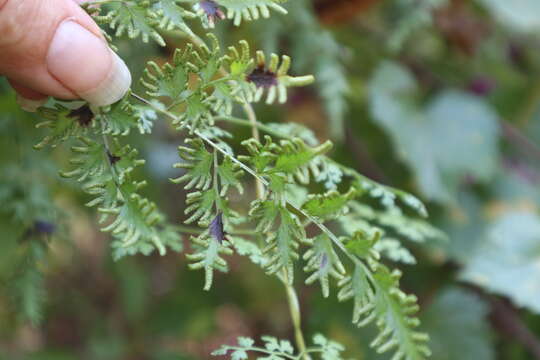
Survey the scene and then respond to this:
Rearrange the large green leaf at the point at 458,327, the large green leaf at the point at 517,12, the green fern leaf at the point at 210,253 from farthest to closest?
the large green leaf at the point at 517,12, the large green leaf at the point at 458,327, the green fern leaf at the point at 210,253

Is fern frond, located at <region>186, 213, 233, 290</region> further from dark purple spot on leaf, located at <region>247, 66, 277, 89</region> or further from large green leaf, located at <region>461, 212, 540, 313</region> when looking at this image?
large green leaf, located at <region>461, 212, 540, 313</region>

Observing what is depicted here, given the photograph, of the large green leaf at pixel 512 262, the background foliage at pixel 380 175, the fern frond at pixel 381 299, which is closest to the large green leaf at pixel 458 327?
the background foliage at pixel 380 175

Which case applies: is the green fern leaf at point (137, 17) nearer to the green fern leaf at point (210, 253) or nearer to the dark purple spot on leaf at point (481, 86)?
Result: the green fern leaf at point (210, 253)

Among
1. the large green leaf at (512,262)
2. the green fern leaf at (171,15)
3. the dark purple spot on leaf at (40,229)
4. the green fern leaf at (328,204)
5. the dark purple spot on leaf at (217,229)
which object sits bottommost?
the dark purple spot on leaf at (40,229)

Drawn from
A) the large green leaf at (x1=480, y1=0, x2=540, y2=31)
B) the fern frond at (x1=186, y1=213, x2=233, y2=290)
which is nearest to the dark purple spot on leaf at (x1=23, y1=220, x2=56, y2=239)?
the fern frond at (x1=186, y1=213, x2=233, y2=290)

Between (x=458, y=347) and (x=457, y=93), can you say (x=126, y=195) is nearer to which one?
(x=458, y=347)
